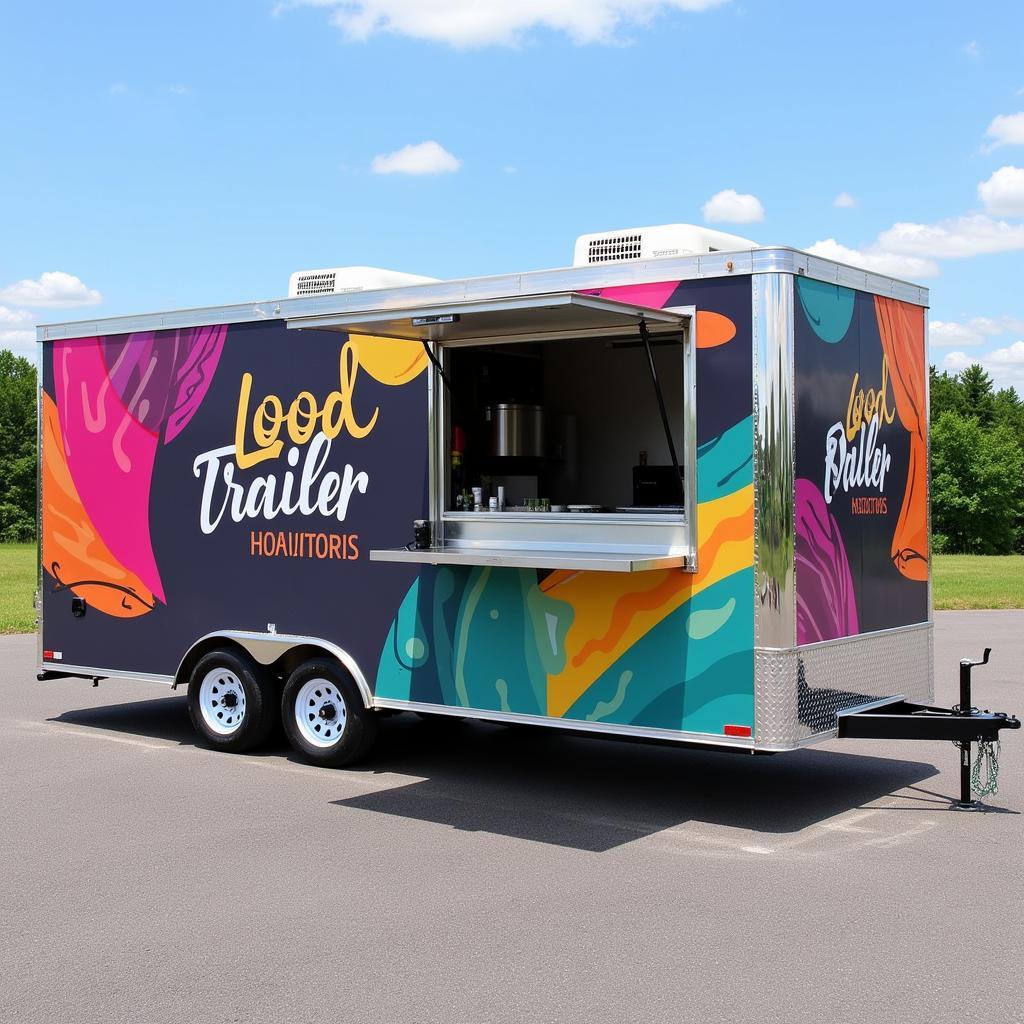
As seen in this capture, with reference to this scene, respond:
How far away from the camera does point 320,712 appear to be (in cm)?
866

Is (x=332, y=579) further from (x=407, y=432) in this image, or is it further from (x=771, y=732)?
(x=771, y=732)

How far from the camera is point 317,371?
28.5 ft

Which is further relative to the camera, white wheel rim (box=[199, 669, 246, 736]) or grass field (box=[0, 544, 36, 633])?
grass field (box=[0, 544, 36, 633])

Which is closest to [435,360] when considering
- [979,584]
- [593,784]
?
[593,784]

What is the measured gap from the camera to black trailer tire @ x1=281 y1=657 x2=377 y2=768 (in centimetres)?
844

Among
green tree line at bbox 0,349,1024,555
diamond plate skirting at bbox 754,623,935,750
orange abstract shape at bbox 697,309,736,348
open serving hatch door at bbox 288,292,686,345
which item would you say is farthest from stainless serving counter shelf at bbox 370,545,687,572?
green tree line at bbox 0,349,1024,555

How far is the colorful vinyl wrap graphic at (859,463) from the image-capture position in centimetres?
704

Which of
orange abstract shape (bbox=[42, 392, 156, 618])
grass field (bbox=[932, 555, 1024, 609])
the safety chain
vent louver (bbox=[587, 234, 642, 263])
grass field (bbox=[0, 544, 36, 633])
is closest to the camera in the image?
the safety chain

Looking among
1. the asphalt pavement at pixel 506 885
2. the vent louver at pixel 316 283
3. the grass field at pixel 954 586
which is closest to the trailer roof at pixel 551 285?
the vent louver at pixel 316 283

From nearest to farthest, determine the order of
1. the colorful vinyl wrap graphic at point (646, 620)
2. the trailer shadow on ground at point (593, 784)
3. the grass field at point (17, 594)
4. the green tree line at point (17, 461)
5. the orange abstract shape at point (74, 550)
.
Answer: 1. the colorful vinyl wrap graphic at point (646, 620)
2. the trailer shadow on ground at point (593, 784)
3. the orange abstract shape at point (74, 550)
4. the grass field at point (17, 594)
5. the green tree line at point (17, 461)

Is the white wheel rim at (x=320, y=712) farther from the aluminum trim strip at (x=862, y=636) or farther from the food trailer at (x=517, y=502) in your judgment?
the aluminum trim strip at (x=862, y=636)

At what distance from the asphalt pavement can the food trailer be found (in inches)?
22.3

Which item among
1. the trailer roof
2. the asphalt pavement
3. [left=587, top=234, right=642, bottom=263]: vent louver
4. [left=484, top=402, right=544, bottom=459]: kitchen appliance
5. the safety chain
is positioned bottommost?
the asphalt pavement

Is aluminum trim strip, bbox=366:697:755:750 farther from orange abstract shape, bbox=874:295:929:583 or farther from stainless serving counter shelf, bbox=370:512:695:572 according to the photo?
orange abstract shape, bbox=874:295:929:583
